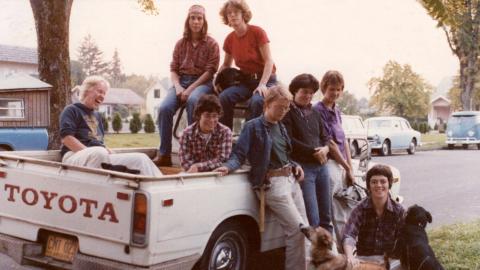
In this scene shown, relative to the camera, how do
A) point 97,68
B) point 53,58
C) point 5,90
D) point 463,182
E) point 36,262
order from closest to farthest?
point 36,262 < point 53,58 < point 463,182 < point 5,90 < point 97,68

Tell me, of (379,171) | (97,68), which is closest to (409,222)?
(379,171)

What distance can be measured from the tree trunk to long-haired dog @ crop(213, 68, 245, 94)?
18.6 ft

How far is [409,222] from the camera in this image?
4.62 meters

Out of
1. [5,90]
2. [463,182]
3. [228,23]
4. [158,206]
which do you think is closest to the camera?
[158,206]

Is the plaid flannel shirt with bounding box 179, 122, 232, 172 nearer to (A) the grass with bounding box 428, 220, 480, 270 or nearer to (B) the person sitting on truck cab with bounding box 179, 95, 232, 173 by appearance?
(B) the person sitting on truck cab with bounding box 179, 95, 232, 173

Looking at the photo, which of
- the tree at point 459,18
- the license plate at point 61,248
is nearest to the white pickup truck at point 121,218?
the license plate at point 61,248

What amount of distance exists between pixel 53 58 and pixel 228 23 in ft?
20.0

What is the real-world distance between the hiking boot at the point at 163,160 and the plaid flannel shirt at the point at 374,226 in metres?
2.53

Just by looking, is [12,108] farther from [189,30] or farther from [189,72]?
[189,30]

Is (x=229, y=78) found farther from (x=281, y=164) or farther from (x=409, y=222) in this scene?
(x=409, y=222)

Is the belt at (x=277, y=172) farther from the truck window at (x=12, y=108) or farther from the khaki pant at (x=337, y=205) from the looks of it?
the truck window at (x=12, y=108)

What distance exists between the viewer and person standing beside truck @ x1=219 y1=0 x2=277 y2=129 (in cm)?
624

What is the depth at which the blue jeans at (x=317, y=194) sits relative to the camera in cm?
564

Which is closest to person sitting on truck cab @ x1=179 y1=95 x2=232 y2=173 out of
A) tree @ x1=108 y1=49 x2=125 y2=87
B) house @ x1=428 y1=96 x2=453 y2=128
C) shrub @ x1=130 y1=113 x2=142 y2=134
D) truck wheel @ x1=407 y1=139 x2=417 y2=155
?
truck wheel @ x1=407 y1=139 x2=417 y2=155
